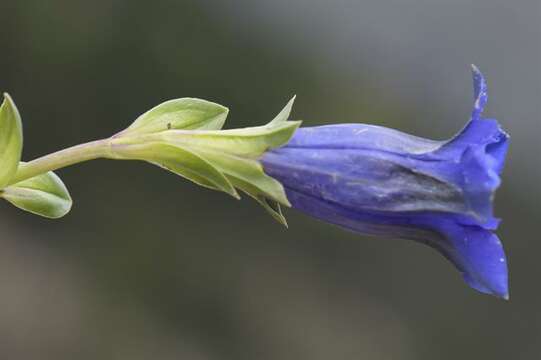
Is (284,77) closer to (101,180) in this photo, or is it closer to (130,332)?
(101,180)

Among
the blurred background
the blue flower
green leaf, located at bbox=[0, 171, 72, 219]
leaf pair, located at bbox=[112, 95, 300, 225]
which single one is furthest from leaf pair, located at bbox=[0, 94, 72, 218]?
the blurred background

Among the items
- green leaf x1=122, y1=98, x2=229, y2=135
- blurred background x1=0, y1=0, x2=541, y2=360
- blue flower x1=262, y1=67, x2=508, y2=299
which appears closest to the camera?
blue flower x1=262, y1=67, x2=508, y2=299

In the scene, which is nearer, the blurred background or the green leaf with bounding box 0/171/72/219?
the green leaf with bounding box 0/171/72/219

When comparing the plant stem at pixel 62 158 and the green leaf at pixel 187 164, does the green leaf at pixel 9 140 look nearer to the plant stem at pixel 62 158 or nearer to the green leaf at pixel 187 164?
the plant stem at pixel 62 158

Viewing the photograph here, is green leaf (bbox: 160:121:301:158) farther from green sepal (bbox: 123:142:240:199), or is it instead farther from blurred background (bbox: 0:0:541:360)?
blurred background (bbox: 0:0:541:360)

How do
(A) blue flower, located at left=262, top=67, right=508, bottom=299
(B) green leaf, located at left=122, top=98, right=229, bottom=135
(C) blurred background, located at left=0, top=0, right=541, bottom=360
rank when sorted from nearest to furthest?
(A) blue flower, located at left=262, top=67, right=508, bottom=299 → (B) green leaf, located at left=122, top=98, right=229, bottom=135 → (C) blurred background, located at left=0, top=0, right=541, bottom=360

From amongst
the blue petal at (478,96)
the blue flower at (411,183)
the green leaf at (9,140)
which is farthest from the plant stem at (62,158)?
the blue petal at (478,96)

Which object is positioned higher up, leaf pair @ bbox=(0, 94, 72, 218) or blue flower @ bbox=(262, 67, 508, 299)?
blue flower @ bbox=(262, 67, 508, 299)
